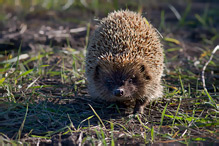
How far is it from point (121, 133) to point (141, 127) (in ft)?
1.39

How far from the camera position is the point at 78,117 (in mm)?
5883

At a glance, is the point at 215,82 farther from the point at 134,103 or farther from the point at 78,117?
the point at 78,117

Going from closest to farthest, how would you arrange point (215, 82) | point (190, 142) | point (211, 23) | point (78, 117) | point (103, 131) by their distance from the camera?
point (190, 142)
point (103, 131)
point (78, 117)
point (215, 82)
point (211, 23)

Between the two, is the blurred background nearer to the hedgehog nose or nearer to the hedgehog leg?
the hedgehog leg

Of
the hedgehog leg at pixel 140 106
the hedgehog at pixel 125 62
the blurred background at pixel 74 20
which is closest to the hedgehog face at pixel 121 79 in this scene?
the hedgehog at pixel 125 62

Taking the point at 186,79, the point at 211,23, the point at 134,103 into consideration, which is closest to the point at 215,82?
the point at 186,79

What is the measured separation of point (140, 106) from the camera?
625cm

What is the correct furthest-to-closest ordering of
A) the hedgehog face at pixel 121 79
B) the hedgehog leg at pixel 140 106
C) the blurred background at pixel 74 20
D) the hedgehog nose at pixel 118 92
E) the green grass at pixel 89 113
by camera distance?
the blurred background at pixel 74 20 → the hedgehog leg at pixel 140 106 → the hedgehog face at pixel 121 79 → the hedgehog nose at pixel 118 92 → the green grass at pixel 89 113

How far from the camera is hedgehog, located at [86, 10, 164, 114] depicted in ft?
19.6

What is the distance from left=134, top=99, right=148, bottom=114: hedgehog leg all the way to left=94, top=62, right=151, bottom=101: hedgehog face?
0.46 feet

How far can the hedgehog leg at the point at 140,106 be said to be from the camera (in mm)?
6172

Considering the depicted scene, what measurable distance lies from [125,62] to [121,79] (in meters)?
0.30

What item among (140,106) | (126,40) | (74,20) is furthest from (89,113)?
(74,20)

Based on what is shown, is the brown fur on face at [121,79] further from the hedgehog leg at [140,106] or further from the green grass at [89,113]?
the green grass at [89,113]
